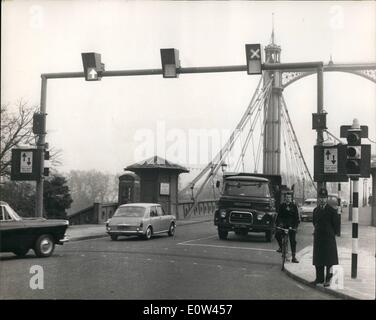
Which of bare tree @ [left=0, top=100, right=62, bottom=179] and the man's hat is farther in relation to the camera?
bare tree @ [left=0, top=100, right=62, bottom=179]

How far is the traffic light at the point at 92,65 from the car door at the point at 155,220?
6386mm

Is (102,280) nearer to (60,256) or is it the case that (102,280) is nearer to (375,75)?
(60,256)

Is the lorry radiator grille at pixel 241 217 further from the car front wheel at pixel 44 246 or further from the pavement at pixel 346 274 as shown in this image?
the car front wheel at pixel 44 246

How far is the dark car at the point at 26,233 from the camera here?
13242 mm

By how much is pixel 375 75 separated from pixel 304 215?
498 inches

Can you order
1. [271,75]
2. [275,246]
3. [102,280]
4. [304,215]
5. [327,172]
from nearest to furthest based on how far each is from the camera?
1. [102,280]
2. [327,172]
3. [275,246]
4. [304,215]
5. [271,75]

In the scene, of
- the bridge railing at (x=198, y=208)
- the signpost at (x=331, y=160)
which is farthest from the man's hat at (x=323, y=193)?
the bridge railing at (x=198, y=208)

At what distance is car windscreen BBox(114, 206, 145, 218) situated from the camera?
1977 cm

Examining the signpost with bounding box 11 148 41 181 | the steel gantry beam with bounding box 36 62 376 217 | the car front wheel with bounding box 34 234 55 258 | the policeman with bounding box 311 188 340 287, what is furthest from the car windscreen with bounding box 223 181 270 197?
the policeman with bounding box 311 188 340 287

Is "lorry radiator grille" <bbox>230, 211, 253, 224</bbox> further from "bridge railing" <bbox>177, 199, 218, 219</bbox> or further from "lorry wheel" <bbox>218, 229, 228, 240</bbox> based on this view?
"bridge railing" <bbox>177, 199, 218, 219</bbox>

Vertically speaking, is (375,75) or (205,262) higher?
(375,75)

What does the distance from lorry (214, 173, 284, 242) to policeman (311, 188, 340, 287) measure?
871 centimetres

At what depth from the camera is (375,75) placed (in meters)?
24.9
